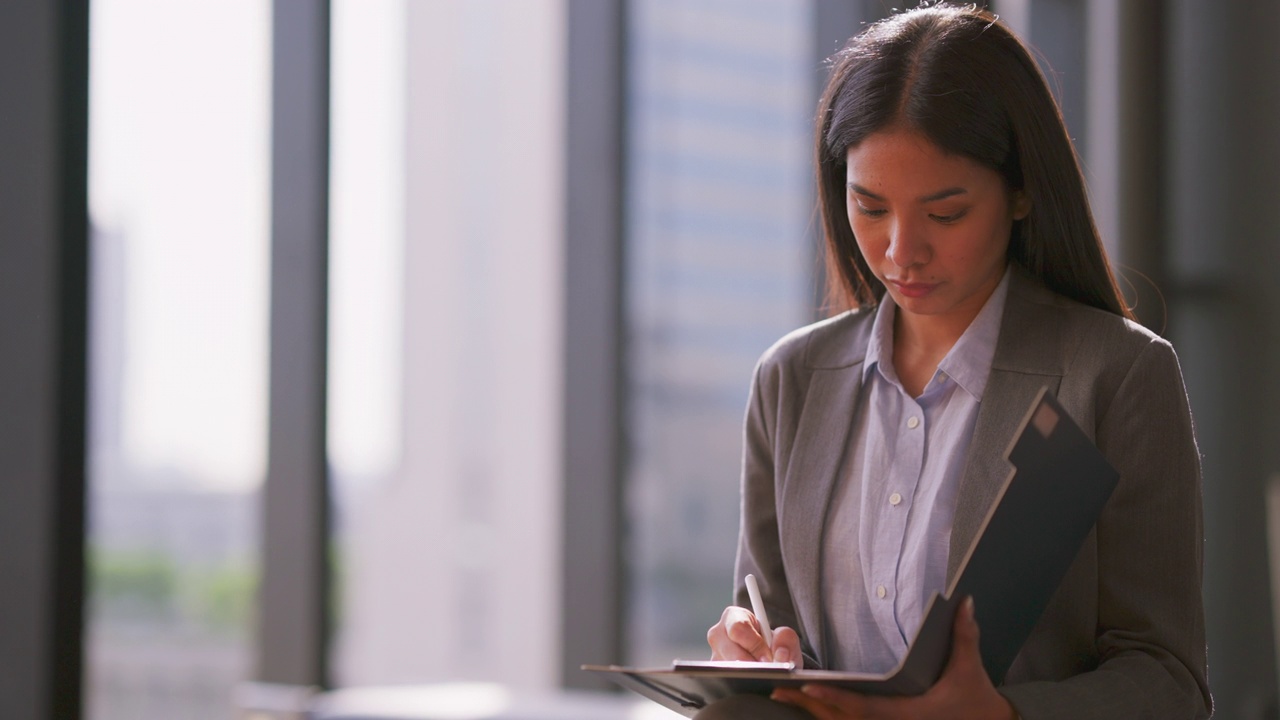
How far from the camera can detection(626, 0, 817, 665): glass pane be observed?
3.67 meters

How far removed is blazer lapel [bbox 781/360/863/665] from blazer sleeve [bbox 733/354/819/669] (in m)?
0.05

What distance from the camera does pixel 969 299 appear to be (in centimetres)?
144

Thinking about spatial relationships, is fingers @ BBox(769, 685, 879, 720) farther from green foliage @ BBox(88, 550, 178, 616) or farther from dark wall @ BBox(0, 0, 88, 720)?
green foliage @ BBox(88, 550, 178, 616)

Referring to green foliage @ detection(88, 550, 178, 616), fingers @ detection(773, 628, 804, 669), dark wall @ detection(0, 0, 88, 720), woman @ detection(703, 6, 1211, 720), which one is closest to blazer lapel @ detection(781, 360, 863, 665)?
Answer: woman @ detection(703, 6, 1211, 720)

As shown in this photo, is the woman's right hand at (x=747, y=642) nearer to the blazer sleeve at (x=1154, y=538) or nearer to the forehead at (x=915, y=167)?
the blazer sleeve at (x=1154, y=538)

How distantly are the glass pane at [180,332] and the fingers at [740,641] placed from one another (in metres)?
2.03

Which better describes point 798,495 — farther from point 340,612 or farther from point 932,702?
point 340,612

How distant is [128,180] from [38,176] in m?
1.54

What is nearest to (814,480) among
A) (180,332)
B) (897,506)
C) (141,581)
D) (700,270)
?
(897,506)

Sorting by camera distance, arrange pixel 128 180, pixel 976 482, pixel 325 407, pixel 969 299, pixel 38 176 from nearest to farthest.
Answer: pixel 976 482 → pixel 969 299 → pixel 38 176 → pixel 325 407 → pixel 128 180

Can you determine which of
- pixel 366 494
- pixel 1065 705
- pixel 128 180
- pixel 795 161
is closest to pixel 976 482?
pixel 1065 705

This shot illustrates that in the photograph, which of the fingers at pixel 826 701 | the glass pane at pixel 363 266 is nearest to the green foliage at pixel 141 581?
the glass pane at pixel 363 266

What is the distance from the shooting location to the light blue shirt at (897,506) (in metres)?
1.32

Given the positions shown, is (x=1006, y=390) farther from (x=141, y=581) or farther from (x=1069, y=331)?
(x=141, y=581)
